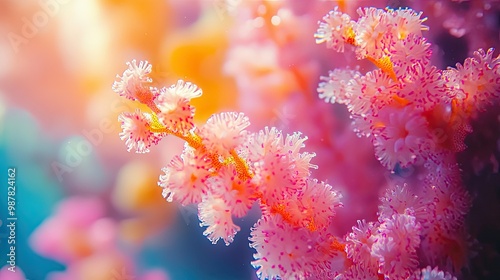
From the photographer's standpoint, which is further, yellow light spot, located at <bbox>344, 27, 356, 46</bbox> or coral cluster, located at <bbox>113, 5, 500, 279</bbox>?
yellow light spot, located at <bbox>344, 27, 356, 46</bbox>

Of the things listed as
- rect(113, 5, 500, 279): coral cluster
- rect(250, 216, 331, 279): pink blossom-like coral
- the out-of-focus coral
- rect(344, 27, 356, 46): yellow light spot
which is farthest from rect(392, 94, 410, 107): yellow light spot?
the out-of-focus coral

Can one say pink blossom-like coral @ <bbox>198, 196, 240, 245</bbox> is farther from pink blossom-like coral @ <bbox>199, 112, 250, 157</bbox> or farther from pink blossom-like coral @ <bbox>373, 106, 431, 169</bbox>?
pink blossom-like coral @ <bbox>373, 106, 431, 169</bbox>

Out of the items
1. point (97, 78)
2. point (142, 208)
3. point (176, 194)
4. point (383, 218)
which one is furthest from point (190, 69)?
point (383, 218)

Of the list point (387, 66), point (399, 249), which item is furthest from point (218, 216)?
point (387, 66)

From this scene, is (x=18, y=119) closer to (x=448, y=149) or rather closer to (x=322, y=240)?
(x=322, y=240)

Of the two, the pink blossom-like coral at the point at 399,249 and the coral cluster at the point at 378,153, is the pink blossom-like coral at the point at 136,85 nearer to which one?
the coral cluster at the point at 378,153

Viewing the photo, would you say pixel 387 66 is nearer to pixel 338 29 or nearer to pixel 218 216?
pixel 338 29

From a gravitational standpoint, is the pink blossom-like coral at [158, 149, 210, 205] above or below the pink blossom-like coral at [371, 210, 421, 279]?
above
